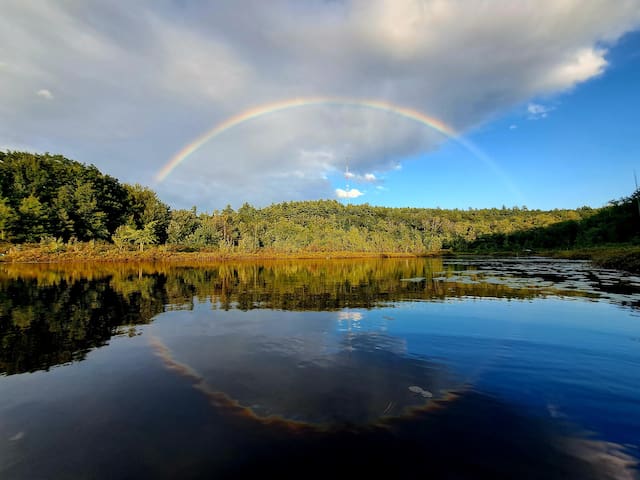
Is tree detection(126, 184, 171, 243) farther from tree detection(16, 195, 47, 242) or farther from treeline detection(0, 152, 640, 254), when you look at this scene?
tree detection(16, 195, 47, 242)

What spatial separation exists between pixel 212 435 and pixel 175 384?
102 inches

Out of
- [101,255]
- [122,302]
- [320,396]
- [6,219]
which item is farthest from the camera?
[6,219]

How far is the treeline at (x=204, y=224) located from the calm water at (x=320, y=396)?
238 feet

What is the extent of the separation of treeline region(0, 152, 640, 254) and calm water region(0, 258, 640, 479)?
7263 cm

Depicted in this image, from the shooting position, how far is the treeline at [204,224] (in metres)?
73.1

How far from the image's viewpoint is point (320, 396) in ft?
22.7

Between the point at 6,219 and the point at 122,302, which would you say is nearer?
the point at 122,302

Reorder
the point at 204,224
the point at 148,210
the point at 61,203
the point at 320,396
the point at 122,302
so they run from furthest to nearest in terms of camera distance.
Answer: the point at 204,224, the point at 148,210, the point at 61,203, the point at 122,302, the point at 320,396

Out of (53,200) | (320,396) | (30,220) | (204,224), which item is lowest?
(320,396)

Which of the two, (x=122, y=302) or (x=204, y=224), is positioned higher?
(x=204, y=224)

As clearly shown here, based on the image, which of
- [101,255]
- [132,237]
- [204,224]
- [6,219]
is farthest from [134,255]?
[204,224]

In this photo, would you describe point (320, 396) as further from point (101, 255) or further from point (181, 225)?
point (181, 225)

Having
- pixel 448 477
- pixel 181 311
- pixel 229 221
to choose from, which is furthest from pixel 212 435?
pixel 229 221

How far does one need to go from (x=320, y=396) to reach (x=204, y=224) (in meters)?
117
